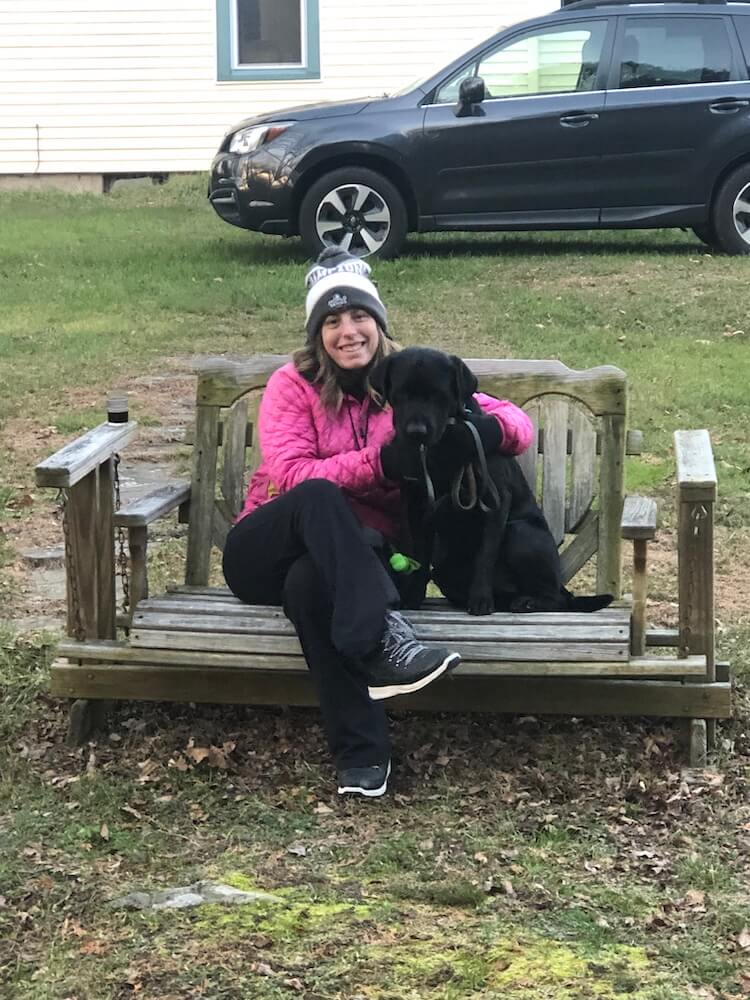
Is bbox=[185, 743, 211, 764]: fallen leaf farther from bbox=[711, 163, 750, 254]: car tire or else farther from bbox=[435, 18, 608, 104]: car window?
bbox=[711, 163, 750, 254]: car tire

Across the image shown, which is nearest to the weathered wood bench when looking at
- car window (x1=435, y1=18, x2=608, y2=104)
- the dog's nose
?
the dog's nose

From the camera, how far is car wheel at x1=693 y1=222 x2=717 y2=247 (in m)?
11.4

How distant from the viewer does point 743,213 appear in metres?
11.2

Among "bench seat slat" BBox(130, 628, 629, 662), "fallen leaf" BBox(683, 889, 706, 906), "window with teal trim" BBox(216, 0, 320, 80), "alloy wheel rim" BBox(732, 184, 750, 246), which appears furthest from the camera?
"window with teal trim" BBox(216, 0, 320, 80)

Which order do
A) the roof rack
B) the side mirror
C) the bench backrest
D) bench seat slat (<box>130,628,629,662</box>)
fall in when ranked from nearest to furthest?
bench seat slat (<box>130,628,629,662</box>) → the bench backrest → the side mirror → the roof rack

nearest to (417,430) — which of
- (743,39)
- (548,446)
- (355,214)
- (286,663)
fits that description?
(286,663)

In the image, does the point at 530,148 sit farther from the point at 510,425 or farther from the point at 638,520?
the point at 638,520

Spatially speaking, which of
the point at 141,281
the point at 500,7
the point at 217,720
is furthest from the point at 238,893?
the point at 500,7

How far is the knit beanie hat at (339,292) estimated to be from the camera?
423 centimetres

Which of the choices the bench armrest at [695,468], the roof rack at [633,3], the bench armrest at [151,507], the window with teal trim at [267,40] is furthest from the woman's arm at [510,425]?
the window with teal trim at [267,40]

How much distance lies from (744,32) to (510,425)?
828 cm

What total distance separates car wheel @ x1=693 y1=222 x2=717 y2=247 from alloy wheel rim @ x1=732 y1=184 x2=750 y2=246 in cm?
21

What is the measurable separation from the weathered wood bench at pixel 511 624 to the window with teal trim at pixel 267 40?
1267 centimetres

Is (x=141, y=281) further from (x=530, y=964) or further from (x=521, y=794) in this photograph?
(x=530, y=964)
